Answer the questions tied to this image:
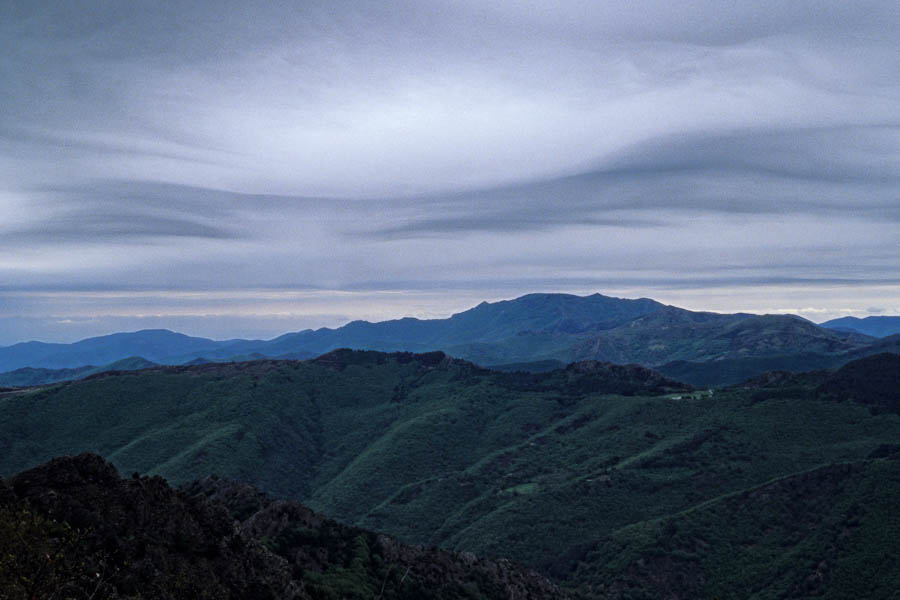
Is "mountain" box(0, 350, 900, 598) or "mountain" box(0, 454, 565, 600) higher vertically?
"mountain" box(0, 454, 565, 600)

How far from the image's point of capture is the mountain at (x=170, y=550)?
31109 millimetres

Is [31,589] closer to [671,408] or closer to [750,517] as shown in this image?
[750,517]

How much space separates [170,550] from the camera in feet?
128

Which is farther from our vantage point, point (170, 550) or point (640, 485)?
point (640, 485)

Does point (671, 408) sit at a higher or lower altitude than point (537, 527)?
higher

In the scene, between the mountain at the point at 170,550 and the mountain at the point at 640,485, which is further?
the mountain at the point at 640,485

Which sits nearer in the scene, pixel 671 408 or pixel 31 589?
pixel 31 589

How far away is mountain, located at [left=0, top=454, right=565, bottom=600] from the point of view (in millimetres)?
31109

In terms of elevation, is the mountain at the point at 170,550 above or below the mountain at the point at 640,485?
above

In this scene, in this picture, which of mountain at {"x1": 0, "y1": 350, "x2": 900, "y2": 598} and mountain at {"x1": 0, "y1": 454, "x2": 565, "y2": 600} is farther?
mountain at {"x1": 0, "y1": 350, "x2": 900, "y2": 598}

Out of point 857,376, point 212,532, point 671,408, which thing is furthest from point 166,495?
point 857,376

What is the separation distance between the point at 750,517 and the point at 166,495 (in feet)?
363

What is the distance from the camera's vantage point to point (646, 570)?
104 metres

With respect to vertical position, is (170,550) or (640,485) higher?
(170,550)
